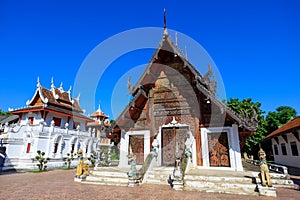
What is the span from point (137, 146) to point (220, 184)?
558cm

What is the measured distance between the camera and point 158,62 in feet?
39.0

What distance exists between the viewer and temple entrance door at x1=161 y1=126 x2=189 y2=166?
10.8m

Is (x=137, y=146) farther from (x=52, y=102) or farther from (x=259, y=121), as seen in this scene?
(x=259, y=121)

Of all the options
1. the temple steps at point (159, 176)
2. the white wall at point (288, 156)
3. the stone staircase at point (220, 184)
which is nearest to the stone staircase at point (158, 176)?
the temple steps at point (159, 176)

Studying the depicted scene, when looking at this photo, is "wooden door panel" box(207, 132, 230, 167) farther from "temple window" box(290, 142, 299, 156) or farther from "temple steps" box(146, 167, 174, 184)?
"temple window" box(290, 142, 299, 156)

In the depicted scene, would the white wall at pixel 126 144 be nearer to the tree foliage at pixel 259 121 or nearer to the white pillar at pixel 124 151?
the white pillar at pixel 124 151

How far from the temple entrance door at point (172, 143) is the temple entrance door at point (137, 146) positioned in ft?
4.45

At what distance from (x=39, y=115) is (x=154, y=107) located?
65.9ft

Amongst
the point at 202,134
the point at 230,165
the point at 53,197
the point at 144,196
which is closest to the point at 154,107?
the point at 202,134

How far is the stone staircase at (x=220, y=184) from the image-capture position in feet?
22.3

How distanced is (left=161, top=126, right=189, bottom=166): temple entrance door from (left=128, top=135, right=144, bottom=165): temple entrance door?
136 centimetres

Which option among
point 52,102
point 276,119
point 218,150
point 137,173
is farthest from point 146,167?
point 276,119

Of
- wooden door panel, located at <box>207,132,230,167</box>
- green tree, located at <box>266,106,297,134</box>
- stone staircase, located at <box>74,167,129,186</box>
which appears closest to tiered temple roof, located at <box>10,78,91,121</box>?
stone staircase, located at <box>74,167,129,186</box>

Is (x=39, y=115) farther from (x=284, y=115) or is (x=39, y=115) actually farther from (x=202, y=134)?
(x=284, y=115)
